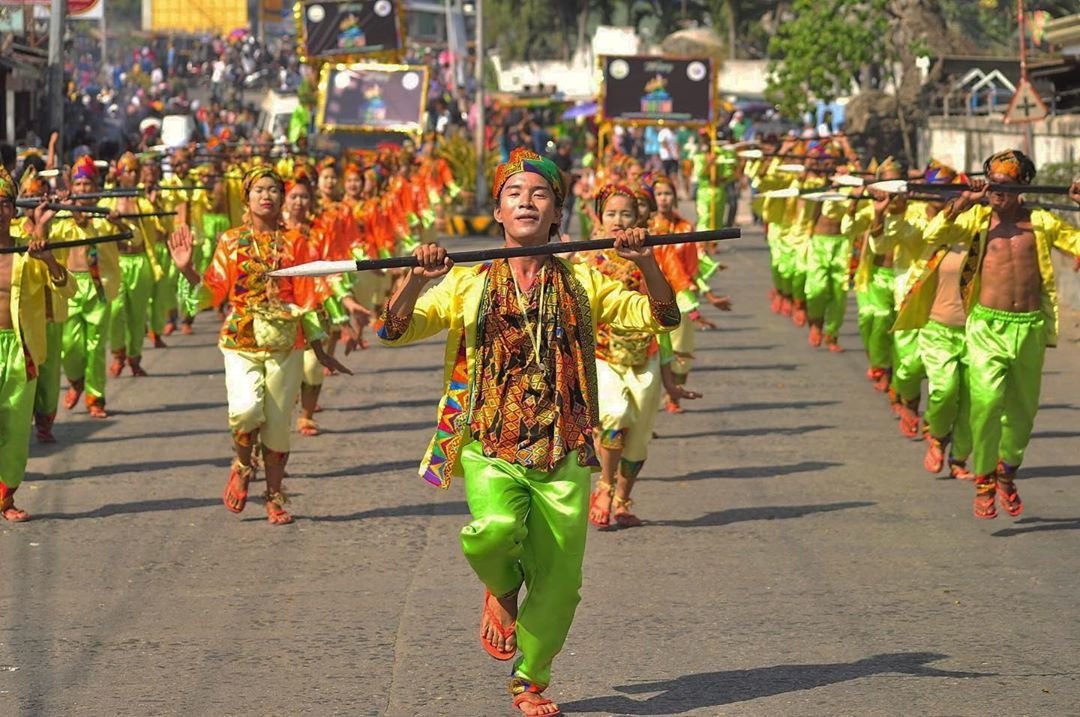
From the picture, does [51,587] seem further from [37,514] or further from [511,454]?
[511,454]

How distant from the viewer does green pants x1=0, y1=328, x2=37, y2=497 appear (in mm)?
10859

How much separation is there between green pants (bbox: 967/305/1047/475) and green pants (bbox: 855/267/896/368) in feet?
14.2

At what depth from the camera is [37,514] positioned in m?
11.1

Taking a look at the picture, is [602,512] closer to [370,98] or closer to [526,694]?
[526,694]

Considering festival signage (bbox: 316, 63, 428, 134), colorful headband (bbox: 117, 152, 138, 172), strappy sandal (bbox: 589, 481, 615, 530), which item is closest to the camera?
strappy sandal (bbox: 589, 481, 615, 530)

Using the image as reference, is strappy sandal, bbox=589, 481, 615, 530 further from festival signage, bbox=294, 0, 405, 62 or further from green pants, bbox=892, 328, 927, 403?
festival signage, bbox=294, 0, 405, 62

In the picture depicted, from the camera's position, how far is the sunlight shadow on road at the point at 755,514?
1079 cm

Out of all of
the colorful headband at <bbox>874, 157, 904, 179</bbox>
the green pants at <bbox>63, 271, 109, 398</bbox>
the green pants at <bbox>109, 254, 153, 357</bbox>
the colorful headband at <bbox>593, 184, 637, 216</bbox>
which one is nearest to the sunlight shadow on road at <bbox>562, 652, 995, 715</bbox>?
the colorful headband at <bbox>593, 184, 637, 216</bbox>

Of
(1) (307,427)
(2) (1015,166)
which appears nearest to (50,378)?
(1) (307,427)

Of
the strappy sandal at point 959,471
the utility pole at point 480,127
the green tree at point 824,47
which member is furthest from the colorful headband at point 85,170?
the green tree at point 824,47

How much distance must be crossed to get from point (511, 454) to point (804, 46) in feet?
103

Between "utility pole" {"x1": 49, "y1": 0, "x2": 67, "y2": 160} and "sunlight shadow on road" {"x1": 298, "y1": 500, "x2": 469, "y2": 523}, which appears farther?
"utility pole" {"x1": 49, "y1": 0, "x2": 67, "y2": 160}

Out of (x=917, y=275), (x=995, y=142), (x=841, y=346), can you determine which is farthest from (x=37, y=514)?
(x=995, y=142)

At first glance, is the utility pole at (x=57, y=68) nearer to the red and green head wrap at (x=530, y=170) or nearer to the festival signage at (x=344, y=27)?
the festival signage at (x=344, y=27)
